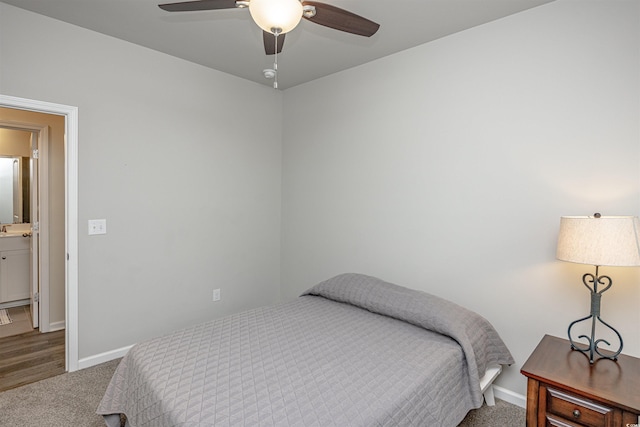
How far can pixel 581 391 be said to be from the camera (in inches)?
57.0

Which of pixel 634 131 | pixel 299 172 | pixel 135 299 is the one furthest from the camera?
pixel 299 172

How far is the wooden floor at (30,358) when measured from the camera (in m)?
2.48

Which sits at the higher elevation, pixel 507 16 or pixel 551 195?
pixel 507 16

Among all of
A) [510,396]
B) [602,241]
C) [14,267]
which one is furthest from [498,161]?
[14,267]

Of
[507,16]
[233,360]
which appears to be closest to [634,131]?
[507,16]

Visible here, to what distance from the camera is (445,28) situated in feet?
7.77

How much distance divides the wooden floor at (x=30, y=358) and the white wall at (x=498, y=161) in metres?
2.45

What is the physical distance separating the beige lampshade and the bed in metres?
0.73

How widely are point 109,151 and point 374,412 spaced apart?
103 inches

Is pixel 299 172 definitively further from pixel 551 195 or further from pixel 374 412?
pixel 374 412

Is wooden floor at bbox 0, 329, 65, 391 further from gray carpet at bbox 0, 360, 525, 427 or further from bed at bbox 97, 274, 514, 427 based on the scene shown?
bed at bbox 97, 274, 514, 427

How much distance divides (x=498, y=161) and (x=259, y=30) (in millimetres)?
1929

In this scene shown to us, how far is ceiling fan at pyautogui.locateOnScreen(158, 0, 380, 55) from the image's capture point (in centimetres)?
137

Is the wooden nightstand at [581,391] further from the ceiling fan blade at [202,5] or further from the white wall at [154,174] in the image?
the white wall at [154,174]
